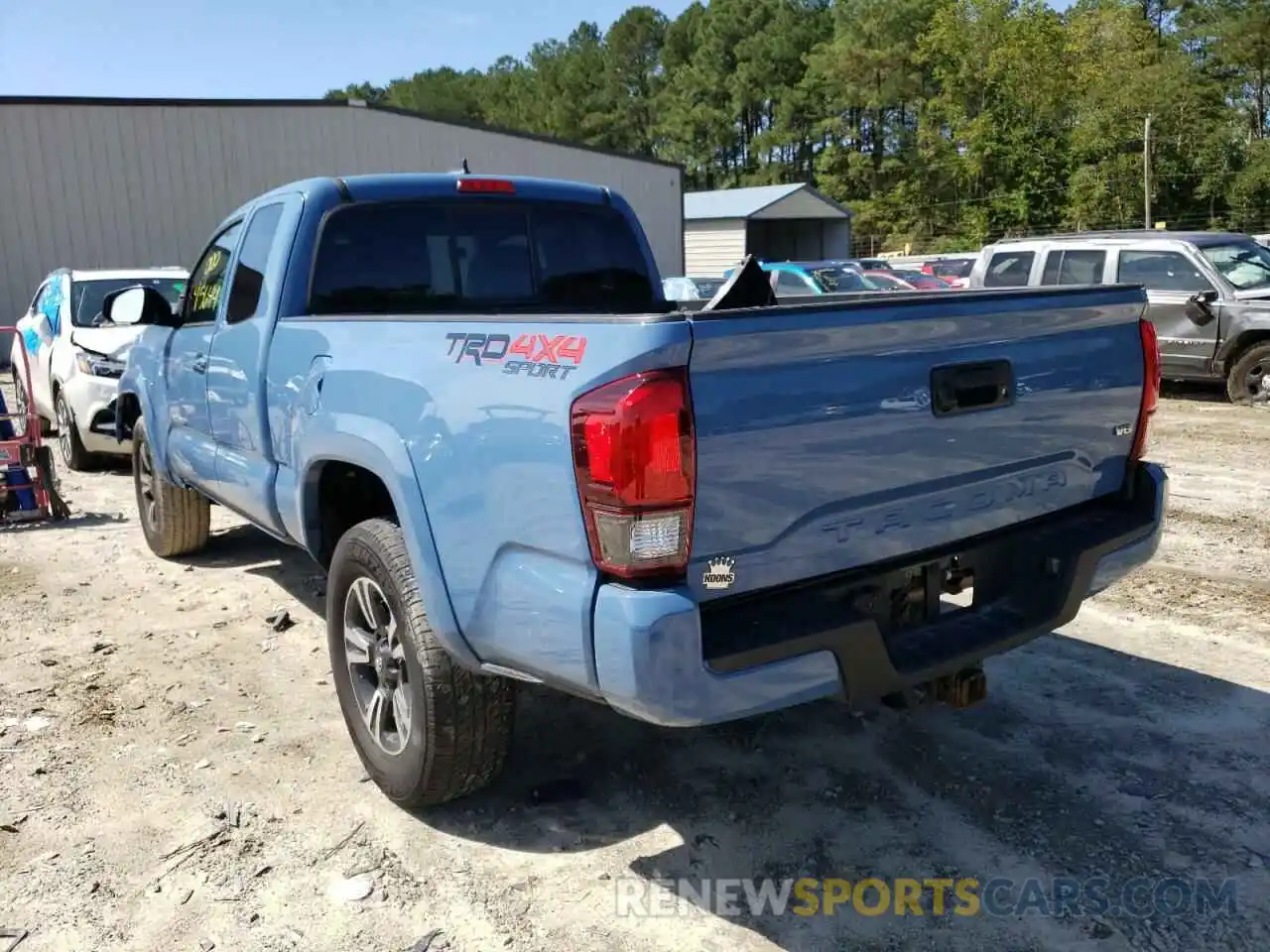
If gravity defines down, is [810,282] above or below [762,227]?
below

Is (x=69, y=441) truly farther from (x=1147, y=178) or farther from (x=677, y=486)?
(x=1147, y=178)

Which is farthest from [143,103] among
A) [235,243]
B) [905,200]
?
[905,200]

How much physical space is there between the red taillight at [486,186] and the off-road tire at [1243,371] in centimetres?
987

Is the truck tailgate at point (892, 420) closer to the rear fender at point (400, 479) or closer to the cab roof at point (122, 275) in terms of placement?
the rear fender at point (400, 479)

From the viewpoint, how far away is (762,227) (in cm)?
4791

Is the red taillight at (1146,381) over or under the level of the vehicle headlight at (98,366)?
over

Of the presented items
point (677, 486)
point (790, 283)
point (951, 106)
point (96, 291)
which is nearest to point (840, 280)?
point (790, 283)

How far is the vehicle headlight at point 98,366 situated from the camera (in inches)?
349

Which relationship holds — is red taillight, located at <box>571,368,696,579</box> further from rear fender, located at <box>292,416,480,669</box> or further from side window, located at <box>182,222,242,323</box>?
side window, located at <box>182,222,242,323</box>

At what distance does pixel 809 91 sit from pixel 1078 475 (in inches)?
3222

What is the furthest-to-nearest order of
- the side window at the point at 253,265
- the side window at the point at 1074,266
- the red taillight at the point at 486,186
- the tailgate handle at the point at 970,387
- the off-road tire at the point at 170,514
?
the side window at the point at 1074,266
the off-road tire at the point at 170,514
the red taillight at the point at 486,186
the side window at the point at 253,265
the tailgate handle at the point at 970,387

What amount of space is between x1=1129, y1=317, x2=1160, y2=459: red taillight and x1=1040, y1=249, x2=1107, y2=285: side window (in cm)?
941

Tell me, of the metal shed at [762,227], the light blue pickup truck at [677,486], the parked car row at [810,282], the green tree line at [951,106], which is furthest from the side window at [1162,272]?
the green tree line at [951,106]

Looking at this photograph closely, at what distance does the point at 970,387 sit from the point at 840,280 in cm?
1807
